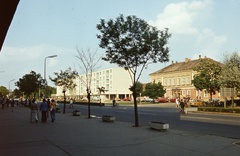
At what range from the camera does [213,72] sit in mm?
39406

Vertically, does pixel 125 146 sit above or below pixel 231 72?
below

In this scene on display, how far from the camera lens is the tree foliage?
34.1 m

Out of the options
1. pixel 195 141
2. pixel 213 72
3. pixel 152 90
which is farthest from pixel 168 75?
pixel 195 141

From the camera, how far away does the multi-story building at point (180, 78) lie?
220 ft

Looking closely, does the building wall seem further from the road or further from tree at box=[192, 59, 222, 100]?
the road

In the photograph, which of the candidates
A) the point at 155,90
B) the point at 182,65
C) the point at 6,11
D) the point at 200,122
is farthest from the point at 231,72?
the point at 182,65

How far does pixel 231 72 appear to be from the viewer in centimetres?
3450

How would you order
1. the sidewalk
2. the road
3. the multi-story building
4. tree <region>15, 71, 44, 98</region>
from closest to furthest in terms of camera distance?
the sidewalk < the road < tree <region>15, 71, 44, 98</region> < the multi-story building

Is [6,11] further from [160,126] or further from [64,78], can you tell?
[64,78]

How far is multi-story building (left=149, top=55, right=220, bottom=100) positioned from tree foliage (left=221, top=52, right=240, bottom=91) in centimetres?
2704

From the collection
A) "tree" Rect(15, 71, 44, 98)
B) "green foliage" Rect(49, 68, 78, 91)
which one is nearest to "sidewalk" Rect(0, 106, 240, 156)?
"green foliage" Rect(49, 68, 78, 91)

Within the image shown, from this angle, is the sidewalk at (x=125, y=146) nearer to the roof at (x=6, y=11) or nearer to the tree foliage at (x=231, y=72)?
the roof at (x=6, y=11)

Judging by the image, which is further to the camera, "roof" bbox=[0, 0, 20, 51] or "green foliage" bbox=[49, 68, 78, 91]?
"green foliage" bbox=[49, 68, 78, 91]

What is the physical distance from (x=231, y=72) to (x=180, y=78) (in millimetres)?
36308
